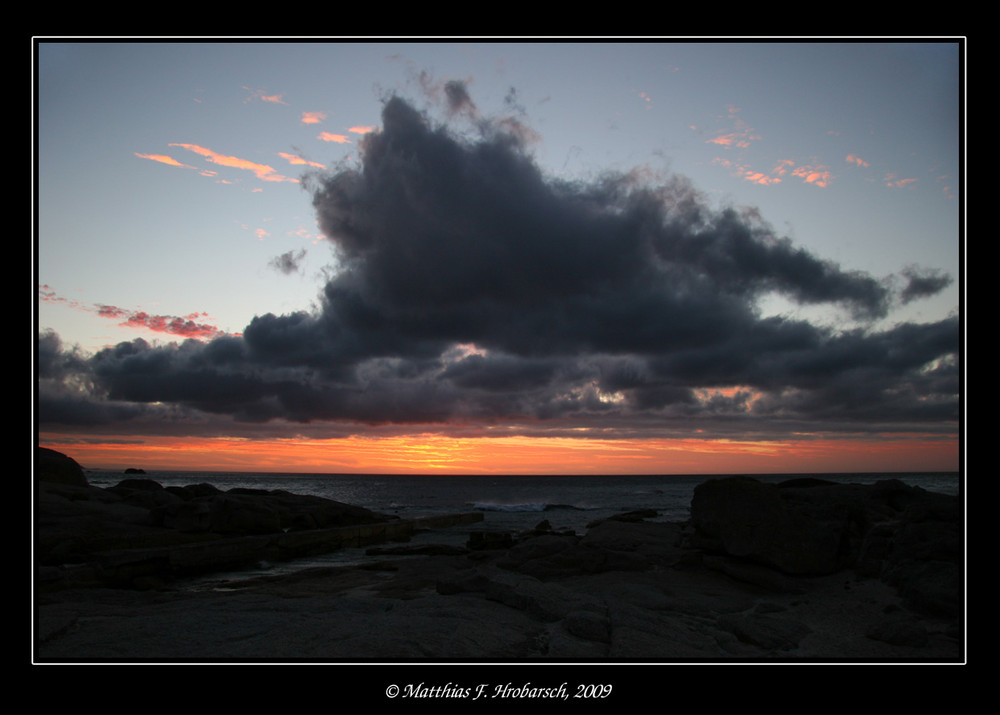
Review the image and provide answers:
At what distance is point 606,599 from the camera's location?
380 inches

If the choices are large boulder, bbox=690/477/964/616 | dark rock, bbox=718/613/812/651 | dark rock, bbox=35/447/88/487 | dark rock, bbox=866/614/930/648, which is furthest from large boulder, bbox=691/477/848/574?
dark rock, bbox=35/447/88/487

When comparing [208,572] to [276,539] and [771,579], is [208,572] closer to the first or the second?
[276,539]

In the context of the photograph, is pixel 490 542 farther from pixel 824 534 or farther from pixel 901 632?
pixel 901 632

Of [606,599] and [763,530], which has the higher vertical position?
[763,530]

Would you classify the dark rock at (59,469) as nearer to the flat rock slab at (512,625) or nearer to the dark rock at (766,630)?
the flat rock slab at (512,625)

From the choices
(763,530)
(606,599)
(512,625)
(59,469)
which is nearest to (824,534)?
(763,530)

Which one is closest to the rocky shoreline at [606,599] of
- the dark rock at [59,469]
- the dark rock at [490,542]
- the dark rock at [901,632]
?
the dark rock at [901,632]

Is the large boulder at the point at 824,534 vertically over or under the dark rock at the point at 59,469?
over

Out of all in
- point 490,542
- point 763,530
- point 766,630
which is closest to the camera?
point 766,630

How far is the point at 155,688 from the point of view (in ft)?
15.7

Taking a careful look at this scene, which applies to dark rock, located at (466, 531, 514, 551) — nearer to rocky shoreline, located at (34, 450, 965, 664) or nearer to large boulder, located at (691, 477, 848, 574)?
rocky shoreline, located at (34, 450, 965, 664)

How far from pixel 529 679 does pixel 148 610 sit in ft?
25.0

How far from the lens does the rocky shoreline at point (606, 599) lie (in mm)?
7102

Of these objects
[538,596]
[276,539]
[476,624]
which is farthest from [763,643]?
[276,539]
